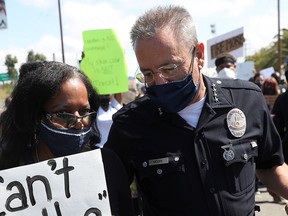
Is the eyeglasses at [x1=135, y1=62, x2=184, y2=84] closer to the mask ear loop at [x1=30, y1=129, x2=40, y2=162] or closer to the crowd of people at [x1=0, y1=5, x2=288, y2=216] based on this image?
the crowd of people at [x1=0, y1=5, x2=288, y2=216]

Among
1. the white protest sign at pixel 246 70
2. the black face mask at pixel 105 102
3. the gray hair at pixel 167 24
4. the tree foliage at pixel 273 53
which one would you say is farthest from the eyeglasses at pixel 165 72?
the tree foliage at pixel 273 53

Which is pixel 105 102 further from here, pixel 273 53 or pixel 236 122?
pixel 273 53

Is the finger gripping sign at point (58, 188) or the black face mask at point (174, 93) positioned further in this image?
the black face mask at point (174, 93)

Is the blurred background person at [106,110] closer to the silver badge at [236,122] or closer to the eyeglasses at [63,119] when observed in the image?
the silver badge at [236,122]

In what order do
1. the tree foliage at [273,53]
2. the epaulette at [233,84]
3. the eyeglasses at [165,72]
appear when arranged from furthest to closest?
the tree foliage at [273,53], the epaulette at [233,84], the eyeglasses at [165,72]

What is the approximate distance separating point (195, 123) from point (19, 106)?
752 millimetres

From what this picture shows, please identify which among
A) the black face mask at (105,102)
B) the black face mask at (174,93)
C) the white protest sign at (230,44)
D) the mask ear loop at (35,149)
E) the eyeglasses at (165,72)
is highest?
the white protest sign at (230,44)

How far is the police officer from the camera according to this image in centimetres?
205

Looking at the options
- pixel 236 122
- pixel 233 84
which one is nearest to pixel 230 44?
pixel 233 84

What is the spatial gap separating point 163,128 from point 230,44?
814 centimetres

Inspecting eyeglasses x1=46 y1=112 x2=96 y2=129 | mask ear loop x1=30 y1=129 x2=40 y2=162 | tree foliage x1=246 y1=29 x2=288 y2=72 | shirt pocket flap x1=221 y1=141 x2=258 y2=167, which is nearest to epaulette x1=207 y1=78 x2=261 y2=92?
shirt pocket flap x1=221 y1=141 x2=258 y2=167

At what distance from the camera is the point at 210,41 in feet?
34.3

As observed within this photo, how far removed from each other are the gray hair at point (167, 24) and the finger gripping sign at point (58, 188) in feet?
2.05

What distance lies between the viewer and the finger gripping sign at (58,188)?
63.9 inches
